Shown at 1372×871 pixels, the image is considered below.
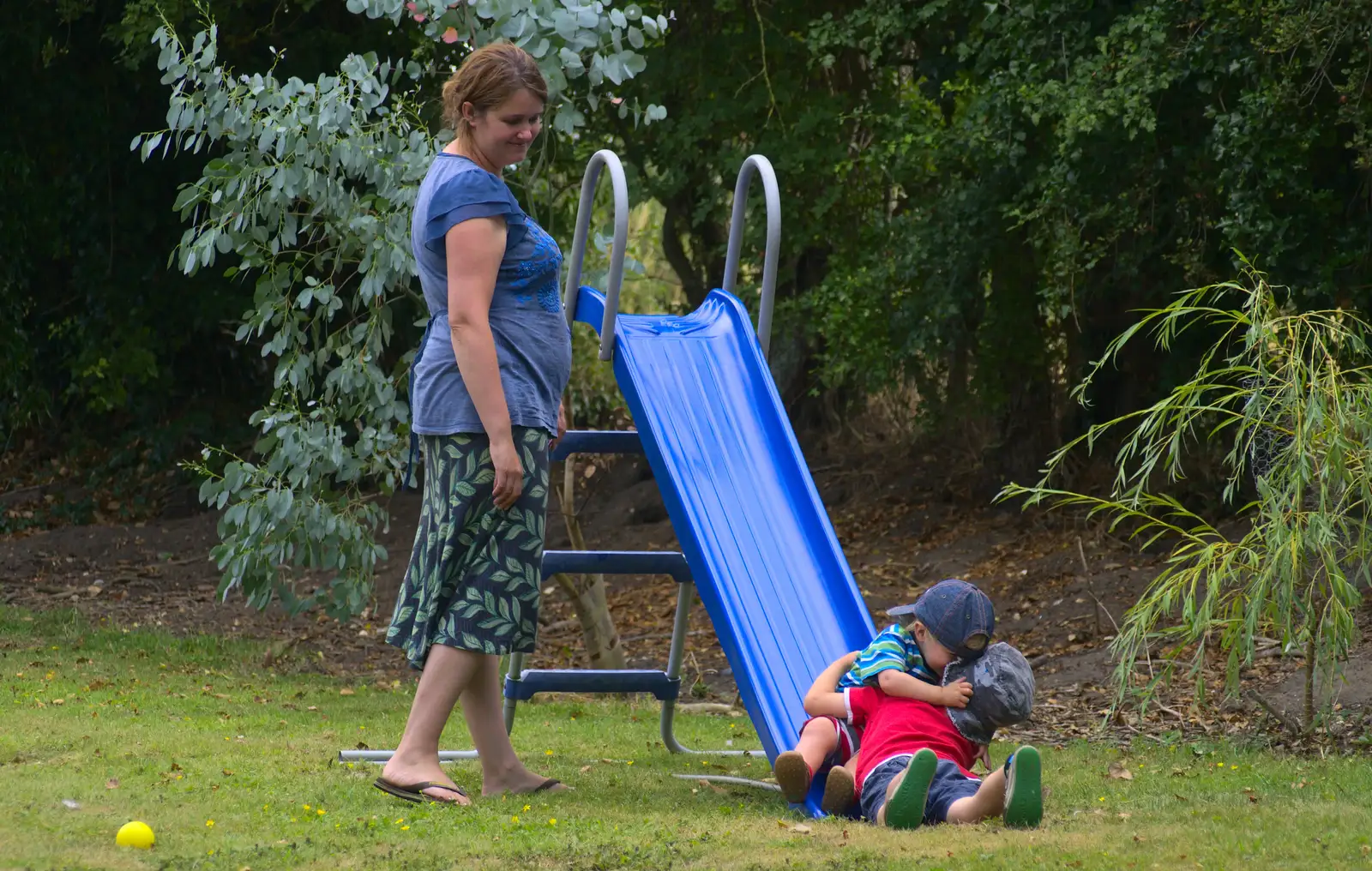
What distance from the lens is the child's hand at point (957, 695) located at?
3.91 meters

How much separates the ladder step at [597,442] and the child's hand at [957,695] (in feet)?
4.66

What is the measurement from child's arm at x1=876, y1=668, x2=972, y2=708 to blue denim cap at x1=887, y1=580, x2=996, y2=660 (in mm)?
104

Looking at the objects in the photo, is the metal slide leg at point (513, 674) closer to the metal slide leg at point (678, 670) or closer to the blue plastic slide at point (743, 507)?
the metal slide leg at point (678, 670)

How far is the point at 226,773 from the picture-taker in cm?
444

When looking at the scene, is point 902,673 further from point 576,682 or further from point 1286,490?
point 1286,490

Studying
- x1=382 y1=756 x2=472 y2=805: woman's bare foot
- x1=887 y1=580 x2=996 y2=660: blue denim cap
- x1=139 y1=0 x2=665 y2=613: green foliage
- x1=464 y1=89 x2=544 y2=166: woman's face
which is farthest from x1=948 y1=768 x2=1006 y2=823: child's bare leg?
x1=139 y1=0 x2=665 y2=613: green foliage

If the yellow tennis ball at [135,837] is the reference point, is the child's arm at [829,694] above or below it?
above

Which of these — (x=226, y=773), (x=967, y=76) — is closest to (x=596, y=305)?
(x=226, y=773)

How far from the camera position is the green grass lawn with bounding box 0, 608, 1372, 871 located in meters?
3.34

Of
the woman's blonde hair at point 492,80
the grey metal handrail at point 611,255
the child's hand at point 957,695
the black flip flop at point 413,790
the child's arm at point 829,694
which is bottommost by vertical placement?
the black flip flop at point 413,790

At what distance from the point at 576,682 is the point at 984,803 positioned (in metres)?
1.65

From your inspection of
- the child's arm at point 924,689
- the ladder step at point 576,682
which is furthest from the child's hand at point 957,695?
the ladder step at point 576,682

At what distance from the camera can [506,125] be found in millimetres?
4012

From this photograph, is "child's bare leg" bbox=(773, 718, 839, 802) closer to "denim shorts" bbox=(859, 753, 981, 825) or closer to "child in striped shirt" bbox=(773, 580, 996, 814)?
"child in striped shirt" bbox=(773, 580, 996, 814)
